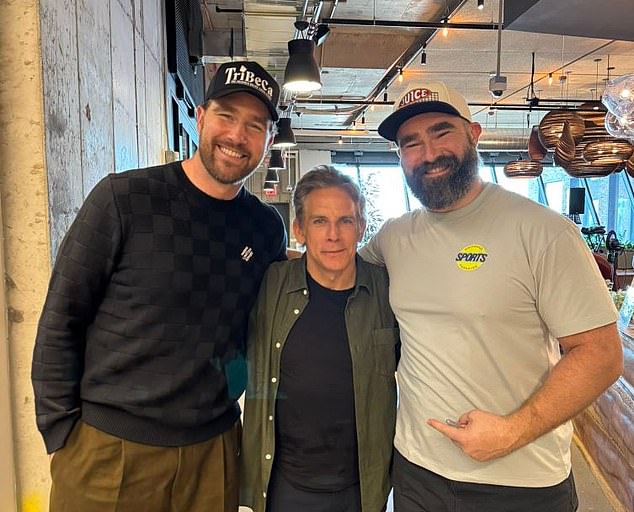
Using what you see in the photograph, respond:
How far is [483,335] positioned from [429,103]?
26.7 inches

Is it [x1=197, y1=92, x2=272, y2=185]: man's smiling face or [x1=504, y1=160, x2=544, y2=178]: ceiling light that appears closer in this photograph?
[x1=197, y1=92, x2=272, y2=185]: man's smiling face

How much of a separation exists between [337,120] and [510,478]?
9.94 metres

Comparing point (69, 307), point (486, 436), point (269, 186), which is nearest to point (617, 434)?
point (486, 436)

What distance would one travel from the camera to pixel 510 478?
4.58 ft

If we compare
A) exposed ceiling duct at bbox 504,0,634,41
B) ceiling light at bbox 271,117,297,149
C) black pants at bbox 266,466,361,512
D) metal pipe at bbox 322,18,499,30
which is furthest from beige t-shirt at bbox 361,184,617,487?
ceiling light at bbox 271,117,297,149

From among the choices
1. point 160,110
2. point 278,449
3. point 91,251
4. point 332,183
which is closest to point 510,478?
point 278,449

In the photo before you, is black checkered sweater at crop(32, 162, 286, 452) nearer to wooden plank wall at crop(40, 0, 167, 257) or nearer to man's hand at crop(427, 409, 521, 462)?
wooden plank wall at crop(40, 0, 167, 257)

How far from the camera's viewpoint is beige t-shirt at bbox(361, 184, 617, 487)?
1339 mm

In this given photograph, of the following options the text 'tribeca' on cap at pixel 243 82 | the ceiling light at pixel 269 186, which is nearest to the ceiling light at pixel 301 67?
the text 'tribeca' on cap at pixel 243 82

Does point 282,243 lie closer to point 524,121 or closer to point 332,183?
point 332,183

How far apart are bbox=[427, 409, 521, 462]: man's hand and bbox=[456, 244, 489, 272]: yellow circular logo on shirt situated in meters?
0.38

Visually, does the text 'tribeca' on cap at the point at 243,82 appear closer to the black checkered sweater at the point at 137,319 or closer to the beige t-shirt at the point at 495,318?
the black checkered sweater at the point at 137,319

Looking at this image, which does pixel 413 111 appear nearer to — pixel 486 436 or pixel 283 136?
pixel 486 436

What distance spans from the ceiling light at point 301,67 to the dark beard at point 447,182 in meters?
2.87
